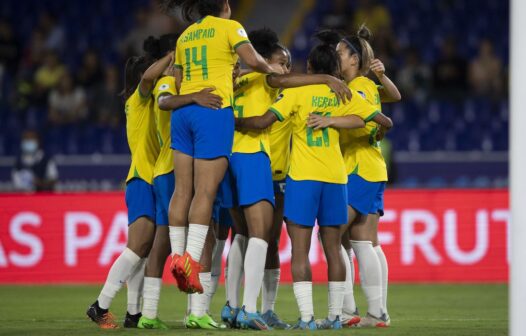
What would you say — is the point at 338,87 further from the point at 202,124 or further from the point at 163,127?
the point at 163,127

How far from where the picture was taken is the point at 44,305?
35.8 ft

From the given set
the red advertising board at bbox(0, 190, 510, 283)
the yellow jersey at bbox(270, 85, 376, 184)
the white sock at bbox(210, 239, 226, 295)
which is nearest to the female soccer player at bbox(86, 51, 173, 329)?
the white sock at bbox(210, 239, 226, 295)

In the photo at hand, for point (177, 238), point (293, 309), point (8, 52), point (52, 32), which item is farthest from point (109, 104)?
point (177, 238)

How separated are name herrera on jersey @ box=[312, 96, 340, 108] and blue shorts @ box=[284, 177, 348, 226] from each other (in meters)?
0.59

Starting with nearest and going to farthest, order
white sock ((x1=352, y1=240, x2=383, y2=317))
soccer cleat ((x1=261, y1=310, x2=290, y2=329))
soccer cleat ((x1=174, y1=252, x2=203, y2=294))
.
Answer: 1. soccer cleat ((x1=174, y1=252, x2=203, y2=294))
2. soccer cleat ((x1=261, y1=310, x2=290, y2=329))
3. white sock ((x1=352, y1=240, x2=383, y2=317))

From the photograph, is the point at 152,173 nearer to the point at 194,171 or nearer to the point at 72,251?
the point at 194,171

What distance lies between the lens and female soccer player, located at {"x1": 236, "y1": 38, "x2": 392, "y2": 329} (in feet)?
25.9

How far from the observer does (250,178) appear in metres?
7.97

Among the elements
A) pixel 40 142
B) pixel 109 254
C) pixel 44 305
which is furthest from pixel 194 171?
pixel 40 142

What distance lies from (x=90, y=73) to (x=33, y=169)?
325 centimetres

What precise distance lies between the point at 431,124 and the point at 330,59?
1028 centimetres

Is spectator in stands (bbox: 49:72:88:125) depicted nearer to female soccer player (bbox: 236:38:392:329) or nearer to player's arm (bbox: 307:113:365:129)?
female soccer player (bbox: 236:38:392:329)

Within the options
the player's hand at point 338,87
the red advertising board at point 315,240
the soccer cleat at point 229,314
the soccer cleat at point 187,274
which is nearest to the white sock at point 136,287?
the soccer cleat at point 229,314

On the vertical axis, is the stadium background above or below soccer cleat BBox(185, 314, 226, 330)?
above
